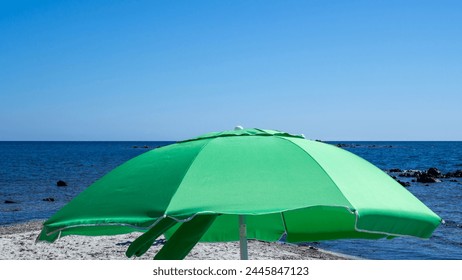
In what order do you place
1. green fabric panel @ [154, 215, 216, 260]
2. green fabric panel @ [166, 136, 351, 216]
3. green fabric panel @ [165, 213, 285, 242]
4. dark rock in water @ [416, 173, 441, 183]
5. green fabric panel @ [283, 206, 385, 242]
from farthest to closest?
dark rock in water @ [416, 173, 441, 183]
green fabric panel @ [165, 213, 285, 242]
green fabric panel @ [283, 206, 385, 242]
green fabric panel @ [154, 215, 216, 260]
green fabric panel @ [166, 136, 351, 216]

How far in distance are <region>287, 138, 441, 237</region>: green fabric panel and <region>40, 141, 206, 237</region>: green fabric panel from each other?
1042mm

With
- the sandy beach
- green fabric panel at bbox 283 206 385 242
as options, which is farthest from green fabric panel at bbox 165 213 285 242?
the sandy beach

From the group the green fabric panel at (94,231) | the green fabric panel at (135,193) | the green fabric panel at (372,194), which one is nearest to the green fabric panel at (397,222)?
the green fabric panel at (372,194)

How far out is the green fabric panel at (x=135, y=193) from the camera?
3842 millimetres

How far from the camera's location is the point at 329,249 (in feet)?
55.8

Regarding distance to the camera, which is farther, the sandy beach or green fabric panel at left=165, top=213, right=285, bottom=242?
the sandy beach

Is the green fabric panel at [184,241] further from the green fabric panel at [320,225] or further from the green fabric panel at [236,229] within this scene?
the green fabric panel at [236,229]

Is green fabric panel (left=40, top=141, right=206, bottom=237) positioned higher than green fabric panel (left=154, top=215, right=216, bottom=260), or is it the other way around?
green fabric panel (left=40, top=141, right=206, bottom=237)

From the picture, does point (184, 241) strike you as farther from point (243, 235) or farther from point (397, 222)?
point (397, 222)

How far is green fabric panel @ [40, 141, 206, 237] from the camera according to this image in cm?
384

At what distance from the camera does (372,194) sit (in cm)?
410

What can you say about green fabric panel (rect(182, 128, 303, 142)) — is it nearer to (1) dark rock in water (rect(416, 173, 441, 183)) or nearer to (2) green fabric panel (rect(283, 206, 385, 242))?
(2) green fabric panel (rect(283, 206, 385, 242))

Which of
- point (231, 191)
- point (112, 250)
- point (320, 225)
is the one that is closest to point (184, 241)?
point (231, 191)
